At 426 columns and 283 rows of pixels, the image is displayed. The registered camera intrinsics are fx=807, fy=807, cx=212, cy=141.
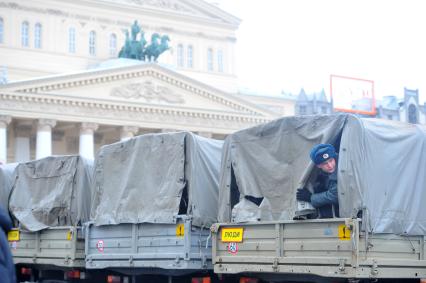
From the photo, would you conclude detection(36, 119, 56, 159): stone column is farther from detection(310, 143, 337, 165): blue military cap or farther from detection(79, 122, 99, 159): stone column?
detection(310, 143, 337, 165): blue military cap

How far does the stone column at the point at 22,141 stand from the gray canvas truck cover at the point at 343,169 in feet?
133

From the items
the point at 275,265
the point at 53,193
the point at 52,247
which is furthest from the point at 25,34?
the point at 275,265

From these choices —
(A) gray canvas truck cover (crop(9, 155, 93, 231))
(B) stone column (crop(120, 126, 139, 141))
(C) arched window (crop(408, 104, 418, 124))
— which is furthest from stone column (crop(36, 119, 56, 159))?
(C) arched window (crop(408, 104, 418, 124))

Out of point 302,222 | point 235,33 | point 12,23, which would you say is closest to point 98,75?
point 12,23

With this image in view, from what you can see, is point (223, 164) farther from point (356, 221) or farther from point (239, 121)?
point (239, 121)

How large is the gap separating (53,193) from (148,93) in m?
37.1

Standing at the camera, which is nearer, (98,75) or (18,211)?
(18,211)

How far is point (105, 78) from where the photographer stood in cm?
4875

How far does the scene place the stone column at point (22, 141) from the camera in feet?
162

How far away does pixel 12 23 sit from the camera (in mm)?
57438

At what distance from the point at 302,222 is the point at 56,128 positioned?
1706 inches

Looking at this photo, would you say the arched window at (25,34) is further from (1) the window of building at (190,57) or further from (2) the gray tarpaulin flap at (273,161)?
(2) the gray tarpaulin flap at (273,161)

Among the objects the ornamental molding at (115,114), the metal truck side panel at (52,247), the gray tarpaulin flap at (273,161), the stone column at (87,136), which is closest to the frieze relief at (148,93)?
the ornamental molding at (115,114)

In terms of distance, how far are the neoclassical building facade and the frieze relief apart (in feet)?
0.20
